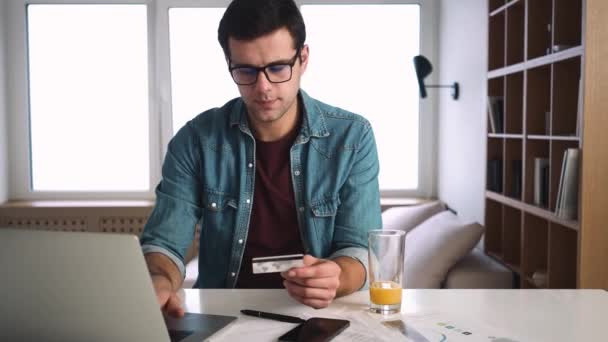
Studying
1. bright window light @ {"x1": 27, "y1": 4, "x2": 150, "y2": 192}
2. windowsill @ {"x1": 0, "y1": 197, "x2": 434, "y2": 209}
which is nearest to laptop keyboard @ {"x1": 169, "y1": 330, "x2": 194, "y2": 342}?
windowsill @ {"x1": 0, "y1": 197, "x2": 434, "y2": 209}

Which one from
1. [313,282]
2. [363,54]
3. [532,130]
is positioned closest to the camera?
[313,282]

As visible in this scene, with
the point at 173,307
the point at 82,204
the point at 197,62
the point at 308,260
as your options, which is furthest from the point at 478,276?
the point at 82,204

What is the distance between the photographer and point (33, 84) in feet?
13.4

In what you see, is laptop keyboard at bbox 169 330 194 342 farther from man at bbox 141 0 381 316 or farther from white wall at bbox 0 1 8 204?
white wall at bbox 0 1 8 204

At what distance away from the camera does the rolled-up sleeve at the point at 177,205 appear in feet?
4.96

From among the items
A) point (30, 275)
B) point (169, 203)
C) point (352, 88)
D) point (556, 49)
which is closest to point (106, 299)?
point (30, 275)

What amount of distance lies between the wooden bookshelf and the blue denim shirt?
71cm

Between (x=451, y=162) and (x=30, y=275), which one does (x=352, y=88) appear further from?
(x=30, y=275)

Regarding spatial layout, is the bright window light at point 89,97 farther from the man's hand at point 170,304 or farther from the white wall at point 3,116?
the man's hand at point 170,304

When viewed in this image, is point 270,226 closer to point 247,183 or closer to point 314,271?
point 247,183

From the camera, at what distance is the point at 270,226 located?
1648 mm

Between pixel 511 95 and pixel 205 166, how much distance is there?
58.4 inches

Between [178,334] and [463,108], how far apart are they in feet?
8.30

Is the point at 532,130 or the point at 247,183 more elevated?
the point at 532,130
